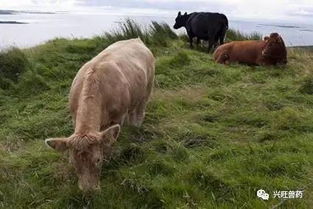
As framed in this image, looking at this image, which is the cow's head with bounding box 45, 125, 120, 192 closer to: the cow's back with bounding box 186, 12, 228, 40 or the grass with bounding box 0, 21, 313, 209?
the grass with bounding box 0, 21, 313, 209

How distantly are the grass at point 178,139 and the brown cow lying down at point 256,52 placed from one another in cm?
82

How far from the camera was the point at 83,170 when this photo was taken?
5.27 metres

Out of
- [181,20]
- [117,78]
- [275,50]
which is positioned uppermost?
[117,78]

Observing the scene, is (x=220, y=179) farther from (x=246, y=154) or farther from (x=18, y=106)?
(x=18, y=106)

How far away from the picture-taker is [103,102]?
6.22 m

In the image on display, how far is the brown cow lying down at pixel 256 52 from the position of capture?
12914 mm

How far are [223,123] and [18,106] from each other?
145 inches

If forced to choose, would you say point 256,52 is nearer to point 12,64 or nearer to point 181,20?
point 12,64

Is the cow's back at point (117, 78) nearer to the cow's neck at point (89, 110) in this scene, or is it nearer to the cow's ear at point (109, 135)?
the cow's neck at point (89, 110)

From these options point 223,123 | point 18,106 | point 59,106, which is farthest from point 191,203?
point 18,106

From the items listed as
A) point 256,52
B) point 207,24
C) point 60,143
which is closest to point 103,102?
point 60,143

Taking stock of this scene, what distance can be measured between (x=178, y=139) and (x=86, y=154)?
6.95 feet

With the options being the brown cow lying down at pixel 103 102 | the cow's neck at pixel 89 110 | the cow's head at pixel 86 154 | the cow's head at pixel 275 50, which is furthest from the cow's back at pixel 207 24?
the cow's head at pixel 86 154

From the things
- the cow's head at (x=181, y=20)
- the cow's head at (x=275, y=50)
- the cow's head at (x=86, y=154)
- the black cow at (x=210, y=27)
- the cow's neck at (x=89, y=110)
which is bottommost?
the cow's head at (x=181, y=20)
